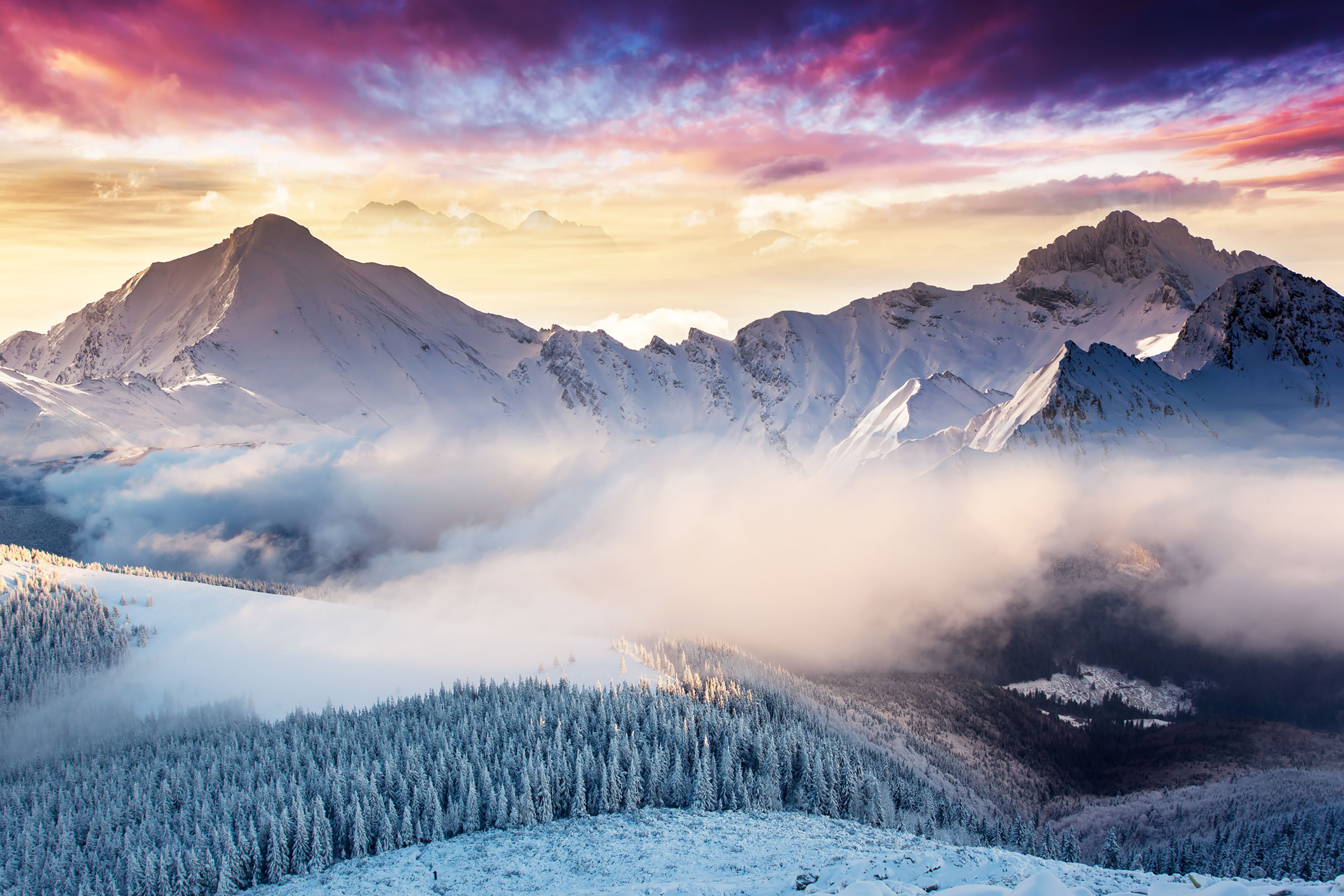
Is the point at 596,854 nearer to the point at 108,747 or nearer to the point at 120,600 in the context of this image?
the point at 108,747

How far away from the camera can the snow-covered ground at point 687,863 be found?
2152 inches

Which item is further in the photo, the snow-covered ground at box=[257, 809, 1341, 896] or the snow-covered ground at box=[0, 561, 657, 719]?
the snow-covered ground at box=[0, 561, 657, 719]

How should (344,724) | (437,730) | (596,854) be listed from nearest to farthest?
(596,854)
(437,730)
(344,724)

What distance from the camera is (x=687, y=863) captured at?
78.7m

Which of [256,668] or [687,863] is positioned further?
[256,668]

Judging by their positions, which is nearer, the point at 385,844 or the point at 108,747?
the point at 385,844

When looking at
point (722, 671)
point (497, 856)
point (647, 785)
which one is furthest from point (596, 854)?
point (722, 671)

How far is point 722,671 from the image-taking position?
194m

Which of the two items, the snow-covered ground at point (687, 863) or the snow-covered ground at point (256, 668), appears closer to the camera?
the snow-covered ground at point (687, 863)

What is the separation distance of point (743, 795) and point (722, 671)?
8785 cm

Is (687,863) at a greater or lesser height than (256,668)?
lesser

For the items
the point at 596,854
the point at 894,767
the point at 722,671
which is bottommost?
the point at 894,767

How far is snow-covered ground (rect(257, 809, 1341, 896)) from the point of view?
54.7 metres

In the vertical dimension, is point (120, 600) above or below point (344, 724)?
above
